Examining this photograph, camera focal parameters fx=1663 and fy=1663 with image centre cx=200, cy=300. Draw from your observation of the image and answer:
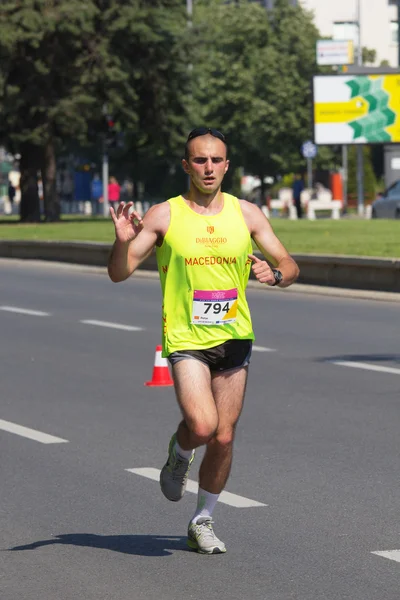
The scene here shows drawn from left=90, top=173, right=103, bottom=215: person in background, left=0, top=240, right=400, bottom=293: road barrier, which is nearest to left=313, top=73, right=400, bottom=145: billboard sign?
left=0, top=240, right=400, bottom=293: road barrier

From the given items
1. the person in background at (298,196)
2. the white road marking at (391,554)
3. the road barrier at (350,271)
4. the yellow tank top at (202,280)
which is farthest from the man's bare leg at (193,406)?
the person in background at (298,196)

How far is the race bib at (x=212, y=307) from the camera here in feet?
21.7

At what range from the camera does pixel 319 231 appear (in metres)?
37.9

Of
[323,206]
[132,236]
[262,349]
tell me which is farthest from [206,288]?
[323,206]

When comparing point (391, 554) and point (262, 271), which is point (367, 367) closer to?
point (391, 554)

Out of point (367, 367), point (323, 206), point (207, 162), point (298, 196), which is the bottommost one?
point (323, 206)

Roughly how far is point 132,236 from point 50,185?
4833 cm

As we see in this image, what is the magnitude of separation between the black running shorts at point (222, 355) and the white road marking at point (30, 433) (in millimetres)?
3372

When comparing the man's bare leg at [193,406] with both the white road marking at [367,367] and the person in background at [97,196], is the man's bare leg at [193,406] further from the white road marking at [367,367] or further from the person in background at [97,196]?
the person in background at [97,196]

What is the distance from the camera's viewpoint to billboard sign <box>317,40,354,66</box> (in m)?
65.0

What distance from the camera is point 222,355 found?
6637 millimetres

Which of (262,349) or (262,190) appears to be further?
(262,190)

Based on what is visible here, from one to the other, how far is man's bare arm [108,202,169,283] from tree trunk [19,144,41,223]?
154ft

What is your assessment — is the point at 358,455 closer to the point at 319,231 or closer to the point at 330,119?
the point at 319,231
